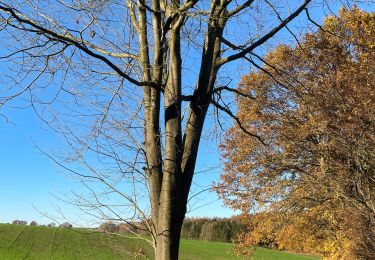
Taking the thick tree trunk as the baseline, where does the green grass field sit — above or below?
above

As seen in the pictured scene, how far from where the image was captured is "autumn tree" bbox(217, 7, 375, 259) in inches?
564

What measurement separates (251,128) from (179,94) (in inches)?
645

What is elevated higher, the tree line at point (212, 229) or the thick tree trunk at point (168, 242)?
the tree line at point (212, 229)

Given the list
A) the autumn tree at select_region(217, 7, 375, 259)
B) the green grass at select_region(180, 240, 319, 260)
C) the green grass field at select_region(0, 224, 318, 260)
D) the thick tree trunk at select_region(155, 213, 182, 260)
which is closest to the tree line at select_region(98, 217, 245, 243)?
the green grass at select_region(180, 240, 319, 260)

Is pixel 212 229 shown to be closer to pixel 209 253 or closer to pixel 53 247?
pixel 209 253

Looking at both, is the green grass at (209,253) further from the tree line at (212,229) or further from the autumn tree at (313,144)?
the autumn tree at (313,144)

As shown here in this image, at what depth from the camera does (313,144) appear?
60.4 feet

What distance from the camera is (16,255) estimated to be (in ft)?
108

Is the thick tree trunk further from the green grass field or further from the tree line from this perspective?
the tree line

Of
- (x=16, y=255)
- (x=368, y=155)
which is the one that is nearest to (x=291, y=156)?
(x=368, y=155)

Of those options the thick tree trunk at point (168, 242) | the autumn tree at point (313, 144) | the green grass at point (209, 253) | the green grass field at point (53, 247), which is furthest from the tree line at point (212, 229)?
the thick tree trunk at point (168, 242)

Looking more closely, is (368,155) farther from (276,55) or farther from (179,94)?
(179,94)

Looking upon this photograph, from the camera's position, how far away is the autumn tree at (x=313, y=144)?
564 inches

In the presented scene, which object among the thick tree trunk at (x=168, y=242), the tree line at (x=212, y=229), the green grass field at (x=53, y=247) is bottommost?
the thick tree trunk at (x=168, y=242)
